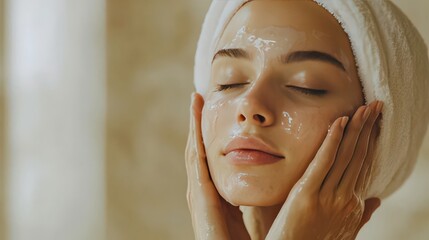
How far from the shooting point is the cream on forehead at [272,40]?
1.03 m

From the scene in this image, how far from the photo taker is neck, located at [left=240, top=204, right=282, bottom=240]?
1.12 meters

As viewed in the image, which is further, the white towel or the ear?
the ear

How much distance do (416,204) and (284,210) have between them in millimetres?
617

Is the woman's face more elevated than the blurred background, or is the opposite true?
the woman's face

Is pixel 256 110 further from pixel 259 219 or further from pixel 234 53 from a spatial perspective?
pixel 259 219

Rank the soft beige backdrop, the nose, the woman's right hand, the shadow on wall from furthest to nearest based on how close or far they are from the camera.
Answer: the shadow on wall < the soft beige backdrop < the woman's right hand < the nose

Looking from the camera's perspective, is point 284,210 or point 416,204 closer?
point 284,210

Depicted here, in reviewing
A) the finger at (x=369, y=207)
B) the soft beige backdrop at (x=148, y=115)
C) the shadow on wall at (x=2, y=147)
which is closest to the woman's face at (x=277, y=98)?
the finger at (x=369, y=207)

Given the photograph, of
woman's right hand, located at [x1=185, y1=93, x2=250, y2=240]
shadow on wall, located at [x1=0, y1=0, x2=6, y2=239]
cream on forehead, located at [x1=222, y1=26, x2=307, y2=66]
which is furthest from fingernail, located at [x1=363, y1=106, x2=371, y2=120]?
shadow on wall, located at [x1=0, y1=0, x2=6, y2=239]

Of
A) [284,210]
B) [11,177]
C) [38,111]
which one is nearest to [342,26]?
[284,210]

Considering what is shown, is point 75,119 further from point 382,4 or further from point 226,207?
point 382,4

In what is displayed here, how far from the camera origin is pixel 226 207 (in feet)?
3.83

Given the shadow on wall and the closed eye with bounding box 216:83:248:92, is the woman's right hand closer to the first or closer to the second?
the closed eye with bounding box 216:83:248:92

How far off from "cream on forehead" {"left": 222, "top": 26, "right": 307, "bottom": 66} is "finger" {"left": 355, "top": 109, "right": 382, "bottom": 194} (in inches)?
7.0
